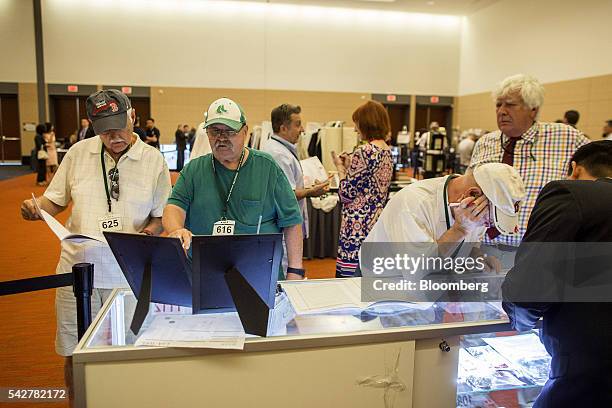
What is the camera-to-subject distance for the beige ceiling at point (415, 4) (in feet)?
48.2

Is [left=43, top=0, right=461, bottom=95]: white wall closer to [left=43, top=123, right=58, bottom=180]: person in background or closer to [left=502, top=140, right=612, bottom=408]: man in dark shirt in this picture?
[left=43, top=123, right=58, bottom=180]: person in background

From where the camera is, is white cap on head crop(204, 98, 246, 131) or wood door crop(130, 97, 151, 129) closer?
white cap on head crop(204, 98, 246, 131)

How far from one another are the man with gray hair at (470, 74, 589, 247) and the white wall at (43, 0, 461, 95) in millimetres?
13537

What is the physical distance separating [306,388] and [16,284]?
94 centimetres

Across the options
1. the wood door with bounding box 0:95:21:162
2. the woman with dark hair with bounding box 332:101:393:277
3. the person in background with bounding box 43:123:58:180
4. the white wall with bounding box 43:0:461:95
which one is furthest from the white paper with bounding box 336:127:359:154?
the wood door with bounding box 0:95:21:162

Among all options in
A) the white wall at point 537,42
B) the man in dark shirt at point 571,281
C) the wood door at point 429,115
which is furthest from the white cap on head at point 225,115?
the wood door at point 429,115

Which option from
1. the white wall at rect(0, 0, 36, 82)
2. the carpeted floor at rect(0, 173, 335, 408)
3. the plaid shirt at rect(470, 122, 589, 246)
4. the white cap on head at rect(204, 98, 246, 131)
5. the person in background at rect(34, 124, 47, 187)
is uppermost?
the white wall at rect(0, 0, 36, 82)

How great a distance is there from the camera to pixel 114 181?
1914mm

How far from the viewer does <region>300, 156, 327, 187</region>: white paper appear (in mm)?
3787

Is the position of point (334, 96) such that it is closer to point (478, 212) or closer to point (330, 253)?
point (330, 253)

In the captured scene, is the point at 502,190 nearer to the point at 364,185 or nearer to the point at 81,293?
the point at 81,293

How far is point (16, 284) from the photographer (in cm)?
143

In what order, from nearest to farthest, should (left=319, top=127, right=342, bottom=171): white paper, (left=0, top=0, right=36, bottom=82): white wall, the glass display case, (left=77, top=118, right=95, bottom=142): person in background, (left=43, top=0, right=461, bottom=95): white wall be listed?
the glass display case, (left=319, top=127, right=342, bottom=171): white paper, (left=77, top=118, right=95, bottom=142): person in background, (left=0, top=0, right=36, bottom=82): white wall, (left=43, top=0, right=461, bottom=95): white wall

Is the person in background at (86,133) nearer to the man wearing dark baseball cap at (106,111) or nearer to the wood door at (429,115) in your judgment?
the man wearing dark baseball cap at (106,111)
